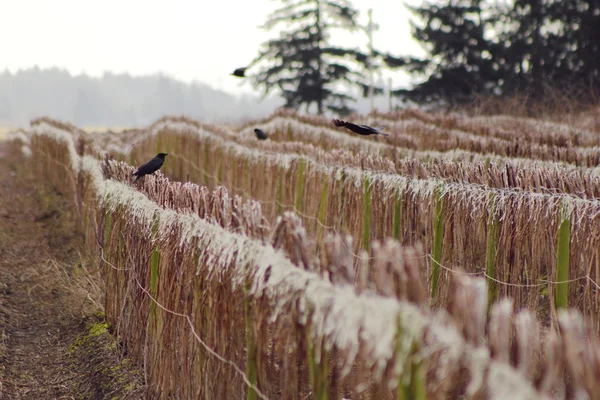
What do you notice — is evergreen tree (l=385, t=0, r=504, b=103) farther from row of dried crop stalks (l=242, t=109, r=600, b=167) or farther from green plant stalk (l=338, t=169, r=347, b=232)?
green plant stalk (l=338, t=169, r=347, b=232)

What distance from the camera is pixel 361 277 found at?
1709 millimetres

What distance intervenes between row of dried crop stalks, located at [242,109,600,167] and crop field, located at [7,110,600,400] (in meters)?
0.04

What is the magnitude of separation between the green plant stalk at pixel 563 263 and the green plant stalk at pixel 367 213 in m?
1.75

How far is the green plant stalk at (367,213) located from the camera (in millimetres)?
4840

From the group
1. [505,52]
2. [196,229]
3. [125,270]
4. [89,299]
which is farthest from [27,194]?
[505,52]

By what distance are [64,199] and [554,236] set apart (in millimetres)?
7604

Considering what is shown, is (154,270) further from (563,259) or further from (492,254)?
(563,259)

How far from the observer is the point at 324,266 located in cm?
188

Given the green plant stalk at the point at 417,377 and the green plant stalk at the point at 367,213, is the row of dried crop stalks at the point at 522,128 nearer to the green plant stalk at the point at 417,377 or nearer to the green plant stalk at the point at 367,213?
the green plant stalk at the point at 367,213

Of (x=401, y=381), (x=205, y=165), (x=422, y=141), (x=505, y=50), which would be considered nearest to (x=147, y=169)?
(x=401, y=381)

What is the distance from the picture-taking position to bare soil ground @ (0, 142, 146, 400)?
11.8ft

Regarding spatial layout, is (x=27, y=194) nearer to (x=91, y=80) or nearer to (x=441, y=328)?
(x=441, y=328)

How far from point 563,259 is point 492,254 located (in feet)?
1.61

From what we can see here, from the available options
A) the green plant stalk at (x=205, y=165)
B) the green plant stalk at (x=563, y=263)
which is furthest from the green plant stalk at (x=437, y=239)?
the green plant stalk at (x=205, y=165)
